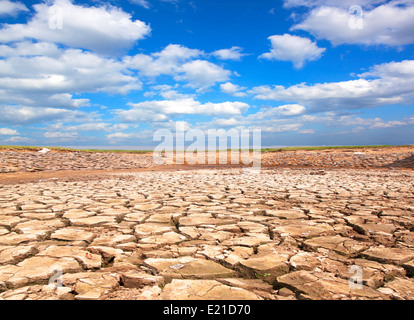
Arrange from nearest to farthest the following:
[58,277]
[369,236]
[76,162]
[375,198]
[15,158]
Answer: [58,277]
[369,236]
[375,198]
[15,158]
[76,162]

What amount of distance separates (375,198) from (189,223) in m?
3.17

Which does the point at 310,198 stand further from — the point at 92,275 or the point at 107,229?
the point at 92,275

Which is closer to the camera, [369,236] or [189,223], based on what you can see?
[369,236]

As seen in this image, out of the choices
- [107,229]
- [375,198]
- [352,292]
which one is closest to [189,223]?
[107,229]

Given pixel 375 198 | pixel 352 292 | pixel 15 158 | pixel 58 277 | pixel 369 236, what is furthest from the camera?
pixel 15 158

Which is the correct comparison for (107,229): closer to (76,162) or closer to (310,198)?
(310,198)

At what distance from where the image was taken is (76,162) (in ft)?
44.9

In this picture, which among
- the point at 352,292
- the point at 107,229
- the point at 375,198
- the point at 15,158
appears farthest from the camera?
the point at 15,158

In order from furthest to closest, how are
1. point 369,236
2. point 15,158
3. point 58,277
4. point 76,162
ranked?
point 76,162, point 15,158, point 369,236, point 58,277
